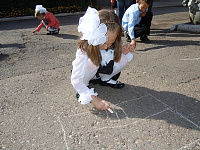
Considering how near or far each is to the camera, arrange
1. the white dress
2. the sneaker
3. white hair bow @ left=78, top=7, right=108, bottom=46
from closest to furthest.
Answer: white hair bow @ left=78, top=7, right=108, bottom=46 < the white dress < the sneaker

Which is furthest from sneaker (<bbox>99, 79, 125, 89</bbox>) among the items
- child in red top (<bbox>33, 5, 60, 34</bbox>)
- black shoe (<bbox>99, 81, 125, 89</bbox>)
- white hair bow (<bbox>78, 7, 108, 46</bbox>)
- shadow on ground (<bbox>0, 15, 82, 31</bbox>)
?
shadow on ground (<bbox>0, 15, 82, 31</bbox>)

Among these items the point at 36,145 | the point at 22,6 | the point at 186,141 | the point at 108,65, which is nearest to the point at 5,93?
the point at 36,145

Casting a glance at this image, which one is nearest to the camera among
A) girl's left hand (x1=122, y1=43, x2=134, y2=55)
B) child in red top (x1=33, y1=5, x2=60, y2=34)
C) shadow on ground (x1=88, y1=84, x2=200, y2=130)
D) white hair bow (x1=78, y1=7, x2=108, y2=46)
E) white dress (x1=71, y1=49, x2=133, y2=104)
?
white hair bow (x1=78, y1=7, x2=108, y2=46)

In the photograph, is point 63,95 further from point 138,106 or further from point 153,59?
point 153,59

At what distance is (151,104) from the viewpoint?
94.7 inches

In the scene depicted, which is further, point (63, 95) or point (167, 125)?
point (63, 95)

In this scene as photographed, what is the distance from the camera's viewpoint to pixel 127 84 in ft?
9.43

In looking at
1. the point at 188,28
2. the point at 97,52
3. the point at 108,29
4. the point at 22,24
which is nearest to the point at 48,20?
the point at 22,24

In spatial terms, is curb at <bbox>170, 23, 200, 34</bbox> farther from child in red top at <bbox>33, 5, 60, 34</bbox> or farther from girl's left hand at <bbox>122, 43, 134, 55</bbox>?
girl's left hand at <bbox>122, 43, 134, 55</bbox>

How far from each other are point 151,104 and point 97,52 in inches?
33.7

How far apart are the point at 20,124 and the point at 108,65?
1.07 m

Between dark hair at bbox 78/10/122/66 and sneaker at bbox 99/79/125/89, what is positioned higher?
dark hair at bbox 78/10/122/66

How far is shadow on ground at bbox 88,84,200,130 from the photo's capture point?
2.18m

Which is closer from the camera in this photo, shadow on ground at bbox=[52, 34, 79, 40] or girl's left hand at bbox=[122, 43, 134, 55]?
girl's left hand at bbox=[122, 43, 134, 55]
